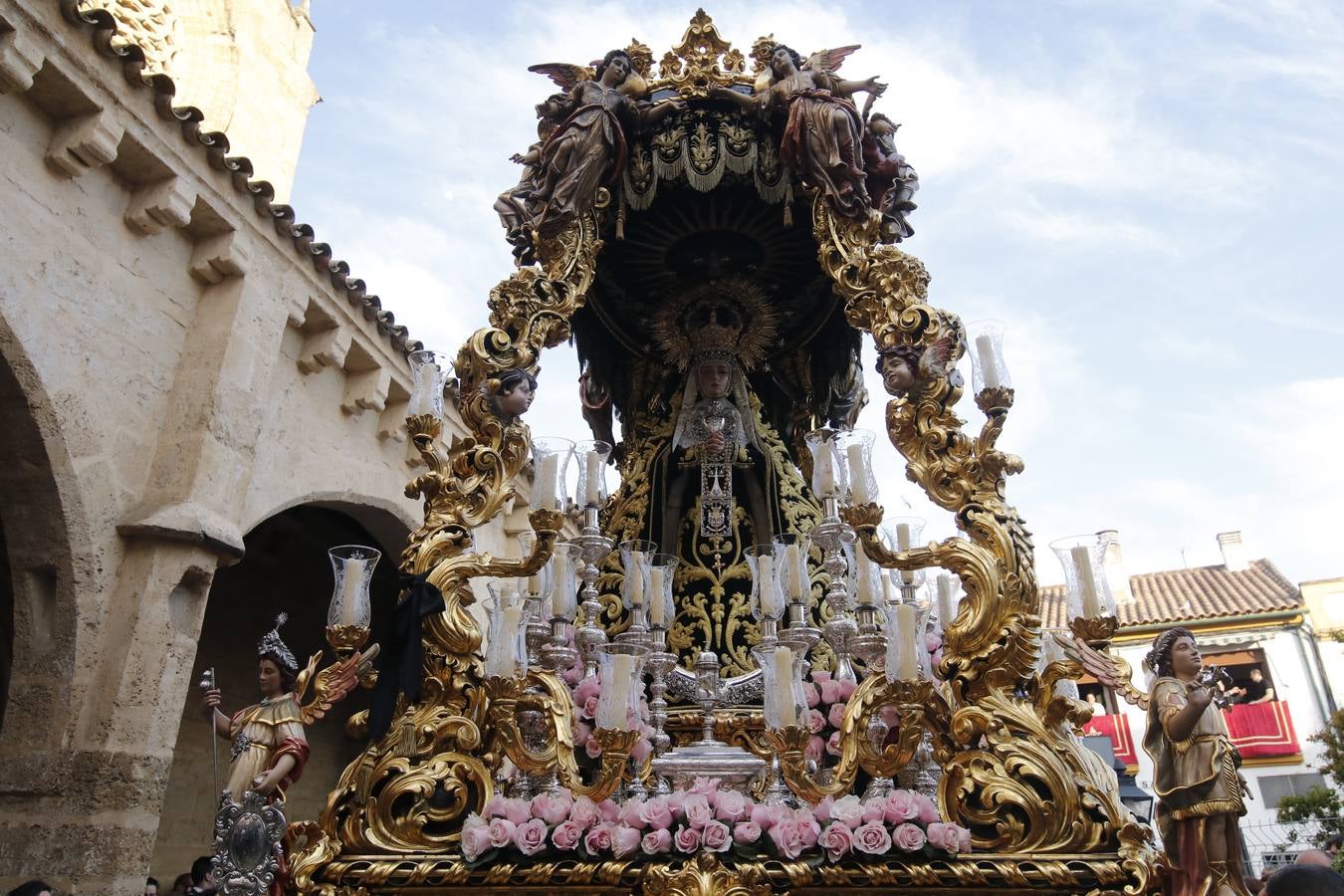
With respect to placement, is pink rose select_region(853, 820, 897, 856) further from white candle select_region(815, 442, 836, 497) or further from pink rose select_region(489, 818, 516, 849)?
white candle select_region(815, 442, 836, 497)

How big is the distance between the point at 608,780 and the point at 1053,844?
5.02 feet

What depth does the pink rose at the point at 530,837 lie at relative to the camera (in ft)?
10.00

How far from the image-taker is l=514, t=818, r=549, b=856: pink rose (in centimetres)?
305

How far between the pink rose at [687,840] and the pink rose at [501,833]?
0.58 meters

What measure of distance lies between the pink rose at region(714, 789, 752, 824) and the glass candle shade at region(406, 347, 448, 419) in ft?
6.24

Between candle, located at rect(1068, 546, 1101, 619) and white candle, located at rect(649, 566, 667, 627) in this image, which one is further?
white candle, located at rect(649, 566, 667, 627)

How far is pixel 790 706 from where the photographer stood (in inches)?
120

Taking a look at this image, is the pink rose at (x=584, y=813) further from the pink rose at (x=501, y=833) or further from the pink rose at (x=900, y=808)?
the pink rose at (x=900, y=808)

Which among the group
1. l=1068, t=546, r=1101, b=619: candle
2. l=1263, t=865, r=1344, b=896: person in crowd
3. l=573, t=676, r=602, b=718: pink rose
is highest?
l=1068, t=546, r=1101, b=619: candle

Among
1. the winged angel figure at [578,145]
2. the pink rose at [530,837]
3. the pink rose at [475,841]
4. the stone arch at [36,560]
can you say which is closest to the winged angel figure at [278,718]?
the pink rose at [475,841]

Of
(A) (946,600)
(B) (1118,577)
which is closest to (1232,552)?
(B) (1118,577)

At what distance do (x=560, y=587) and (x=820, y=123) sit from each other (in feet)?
8.91

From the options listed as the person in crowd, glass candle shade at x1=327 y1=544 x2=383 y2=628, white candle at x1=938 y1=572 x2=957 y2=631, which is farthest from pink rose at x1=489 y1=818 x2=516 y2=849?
white candle at x1=938 y1=572 x2=957 y2=631

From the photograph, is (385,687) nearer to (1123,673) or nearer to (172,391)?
(1123,673)
